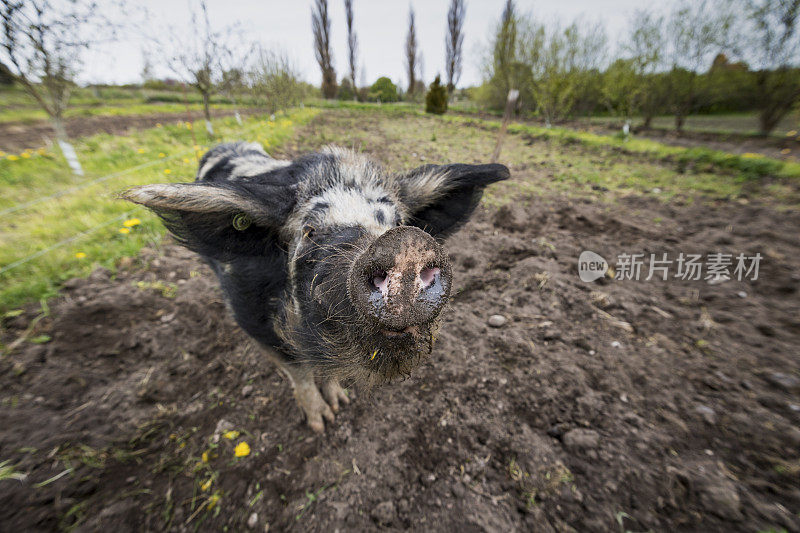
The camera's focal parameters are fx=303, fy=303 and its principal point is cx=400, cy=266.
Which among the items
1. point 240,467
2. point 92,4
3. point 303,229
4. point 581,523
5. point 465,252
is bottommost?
point 240,467

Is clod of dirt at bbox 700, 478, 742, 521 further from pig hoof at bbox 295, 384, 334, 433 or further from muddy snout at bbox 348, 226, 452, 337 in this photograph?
pig hoof at bbox 295, 384, 334, 433

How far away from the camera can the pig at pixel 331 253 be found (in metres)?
1.27

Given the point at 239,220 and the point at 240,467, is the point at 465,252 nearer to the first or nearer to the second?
the point at 239,220

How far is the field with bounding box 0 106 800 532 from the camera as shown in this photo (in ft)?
6.12

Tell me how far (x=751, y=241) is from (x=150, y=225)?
9.51 metres

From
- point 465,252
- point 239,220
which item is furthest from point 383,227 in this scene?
point 465,252

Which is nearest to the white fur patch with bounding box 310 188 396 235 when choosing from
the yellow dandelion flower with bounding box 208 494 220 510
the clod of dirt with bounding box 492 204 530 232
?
the yellow dandelion flower with bounding box 208 494 220 510

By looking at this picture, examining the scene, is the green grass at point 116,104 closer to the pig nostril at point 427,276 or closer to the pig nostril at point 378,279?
the pig nostril at point 378,279

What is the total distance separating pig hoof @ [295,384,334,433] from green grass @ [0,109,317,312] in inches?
112

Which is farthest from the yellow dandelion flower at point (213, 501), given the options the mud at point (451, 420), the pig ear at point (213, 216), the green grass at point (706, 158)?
the green grass at point (706, 158)

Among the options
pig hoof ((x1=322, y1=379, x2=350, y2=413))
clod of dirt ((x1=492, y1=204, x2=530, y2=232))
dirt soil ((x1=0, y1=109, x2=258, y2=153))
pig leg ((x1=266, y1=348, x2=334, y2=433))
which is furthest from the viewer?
dirt soil ((x1=0, y1=109, x2=258, y2=153))

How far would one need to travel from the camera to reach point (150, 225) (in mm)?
4797

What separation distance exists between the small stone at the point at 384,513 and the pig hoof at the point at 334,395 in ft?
2.78

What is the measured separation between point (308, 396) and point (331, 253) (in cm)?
143
